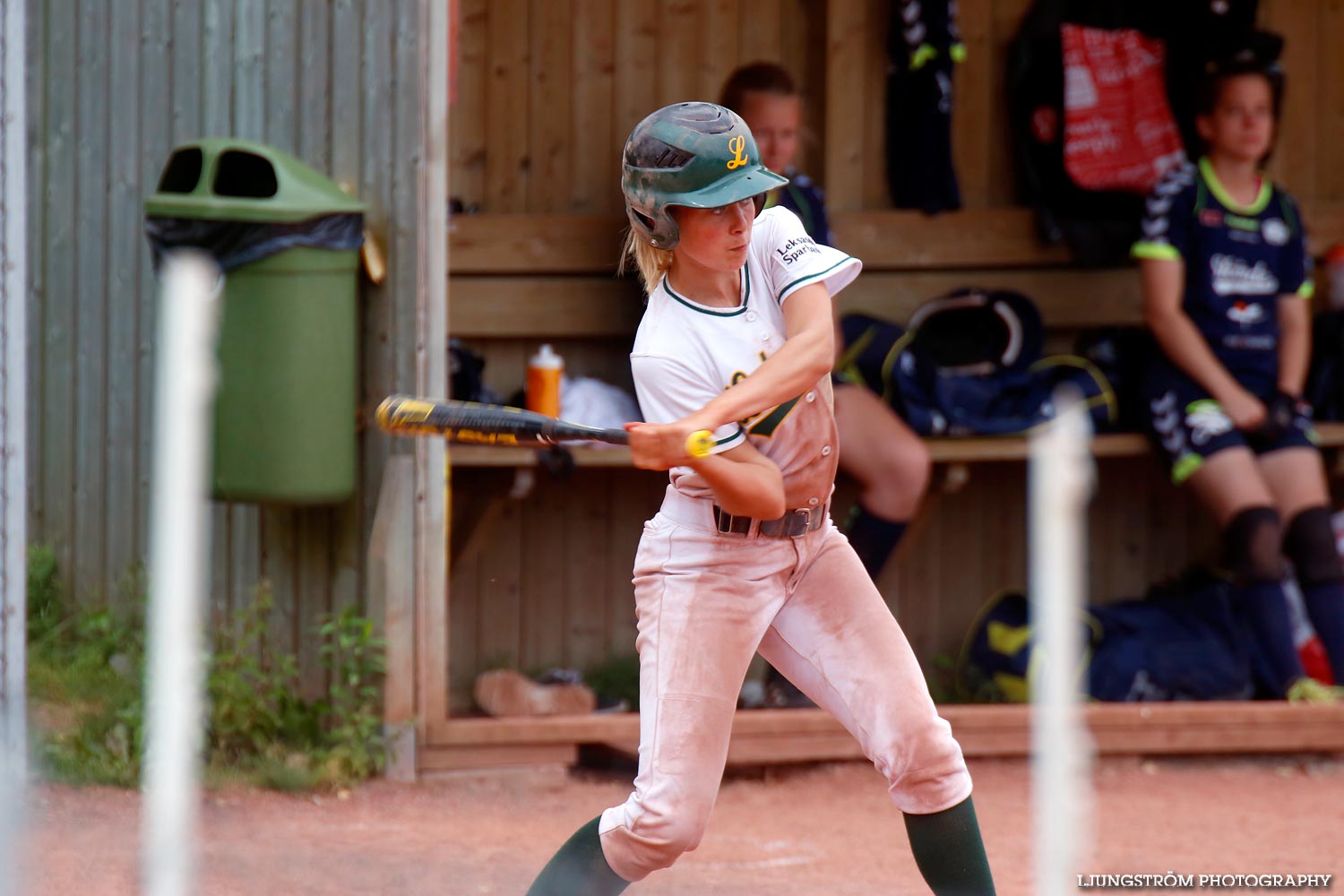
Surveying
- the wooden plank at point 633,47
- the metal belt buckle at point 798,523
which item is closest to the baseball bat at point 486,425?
the metal belt buckle at point 798,523

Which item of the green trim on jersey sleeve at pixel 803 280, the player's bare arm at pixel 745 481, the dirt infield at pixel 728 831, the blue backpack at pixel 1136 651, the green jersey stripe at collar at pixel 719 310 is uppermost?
the green trim on jersey sleeve at pixel 803 280

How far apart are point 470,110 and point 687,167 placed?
11.0 ft

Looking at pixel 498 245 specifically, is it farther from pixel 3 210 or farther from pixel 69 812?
pixel 69 812

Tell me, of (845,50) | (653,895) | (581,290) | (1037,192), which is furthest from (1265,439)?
(653,895)

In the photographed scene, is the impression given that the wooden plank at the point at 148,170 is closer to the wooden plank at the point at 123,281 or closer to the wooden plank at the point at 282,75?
the wooden plank at the point at 123,281

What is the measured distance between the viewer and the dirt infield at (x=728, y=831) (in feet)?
13.0

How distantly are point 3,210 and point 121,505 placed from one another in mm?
1214

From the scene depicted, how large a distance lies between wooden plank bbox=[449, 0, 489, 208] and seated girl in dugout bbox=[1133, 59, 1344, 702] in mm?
2395

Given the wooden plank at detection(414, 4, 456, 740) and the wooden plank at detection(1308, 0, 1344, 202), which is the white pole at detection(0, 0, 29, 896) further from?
the wooden plank at detection(1308, 0, 1344, 202)

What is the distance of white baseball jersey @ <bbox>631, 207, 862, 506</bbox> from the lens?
290cm

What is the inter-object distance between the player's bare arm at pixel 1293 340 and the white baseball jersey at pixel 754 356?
10.5ft

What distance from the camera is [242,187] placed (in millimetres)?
4824

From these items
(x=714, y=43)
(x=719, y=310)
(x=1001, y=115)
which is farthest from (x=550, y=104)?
(x=719, y=310)

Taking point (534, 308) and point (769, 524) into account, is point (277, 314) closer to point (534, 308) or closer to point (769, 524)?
point (534, 308)
